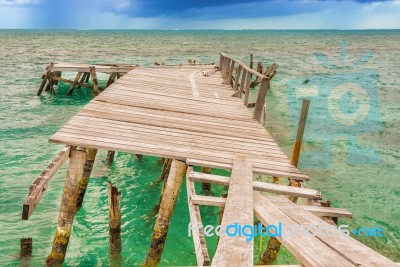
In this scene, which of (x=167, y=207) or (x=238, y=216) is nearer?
(x=238, y=216)

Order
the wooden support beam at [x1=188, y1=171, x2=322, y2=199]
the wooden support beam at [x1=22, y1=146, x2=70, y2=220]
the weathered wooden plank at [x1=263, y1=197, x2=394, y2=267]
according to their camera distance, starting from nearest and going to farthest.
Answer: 1. the weathered wooden plank at [x1=263, y1=197, x2=394, y2=267]
2. the wooden support beam at [x1=22, y1=146, x2=70, y2=220]
3. the wooden support beam at [x1=188, y1=171, x2=322, y2=199]

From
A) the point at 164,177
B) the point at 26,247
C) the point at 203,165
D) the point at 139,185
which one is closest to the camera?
the point at 203,165

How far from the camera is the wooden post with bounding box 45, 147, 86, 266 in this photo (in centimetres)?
522

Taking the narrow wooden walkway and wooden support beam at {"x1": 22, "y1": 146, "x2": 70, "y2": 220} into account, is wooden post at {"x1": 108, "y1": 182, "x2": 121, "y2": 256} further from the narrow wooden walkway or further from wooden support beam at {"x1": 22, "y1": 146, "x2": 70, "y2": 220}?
wooden support beam at {"x1": 22, "y1": 146, "x2": 70, "y2": 220}

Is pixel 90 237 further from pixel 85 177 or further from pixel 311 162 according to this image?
pixel 311 162

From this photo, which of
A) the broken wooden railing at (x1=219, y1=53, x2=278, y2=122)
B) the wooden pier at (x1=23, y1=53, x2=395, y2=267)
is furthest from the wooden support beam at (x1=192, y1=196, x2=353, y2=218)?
the broken wooden railing at (x1=219, y1=53, x2=278, y2=122)

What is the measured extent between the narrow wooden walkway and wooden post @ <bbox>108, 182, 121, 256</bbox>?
26.0 inches

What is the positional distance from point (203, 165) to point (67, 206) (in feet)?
6.89

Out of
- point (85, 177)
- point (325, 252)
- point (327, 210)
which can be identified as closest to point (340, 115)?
point (85, 177)

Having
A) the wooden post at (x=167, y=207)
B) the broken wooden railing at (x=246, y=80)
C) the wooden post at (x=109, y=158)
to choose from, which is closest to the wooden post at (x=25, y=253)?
the wooden post at (x=167, y=207)

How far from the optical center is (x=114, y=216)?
5.41m

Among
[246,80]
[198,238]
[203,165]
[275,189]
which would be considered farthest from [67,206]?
[246,80]

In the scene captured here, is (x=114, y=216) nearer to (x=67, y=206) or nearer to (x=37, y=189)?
(x=67, y=206)

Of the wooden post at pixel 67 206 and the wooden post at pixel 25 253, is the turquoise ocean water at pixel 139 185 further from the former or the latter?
the wooden post at pixel 67 206
